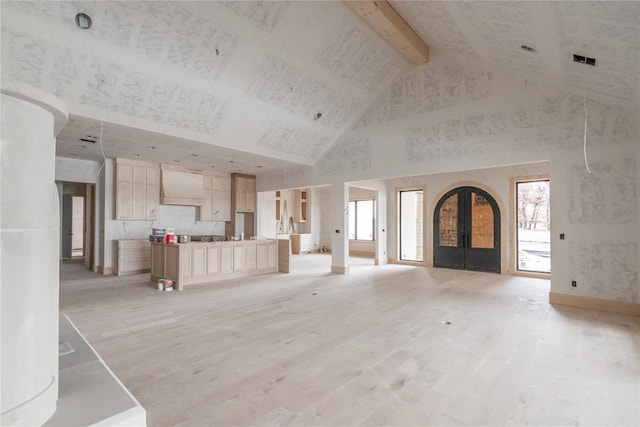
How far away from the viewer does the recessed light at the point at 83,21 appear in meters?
3.79

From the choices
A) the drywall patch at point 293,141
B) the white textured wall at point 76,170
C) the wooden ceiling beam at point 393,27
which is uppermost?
the wooden ceiling beam at point 393,27

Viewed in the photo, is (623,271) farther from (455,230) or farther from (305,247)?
(305,247)

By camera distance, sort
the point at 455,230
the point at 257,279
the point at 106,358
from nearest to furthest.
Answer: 1. the point at 106,358
2. the point at 257,279
3. the point at 455,230

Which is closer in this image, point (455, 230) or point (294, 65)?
point (294, 65)

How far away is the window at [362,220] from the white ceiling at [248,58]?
622 cm

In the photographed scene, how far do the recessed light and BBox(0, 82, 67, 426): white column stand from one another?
3.68m

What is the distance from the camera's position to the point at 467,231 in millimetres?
8828

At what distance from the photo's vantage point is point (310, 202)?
14.7 m

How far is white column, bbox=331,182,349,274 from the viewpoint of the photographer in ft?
27.1

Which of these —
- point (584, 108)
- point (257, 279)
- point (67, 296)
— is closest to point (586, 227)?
point (584, 108)

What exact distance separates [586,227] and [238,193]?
8582 mm

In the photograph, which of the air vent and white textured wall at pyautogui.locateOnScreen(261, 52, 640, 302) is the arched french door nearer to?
white textured wall at pyautogui.locateOnScreen(261, 52, 640, 302)

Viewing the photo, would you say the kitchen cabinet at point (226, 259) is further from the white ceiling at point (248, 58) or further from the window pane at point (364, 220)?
the window pane at point (364, 220)

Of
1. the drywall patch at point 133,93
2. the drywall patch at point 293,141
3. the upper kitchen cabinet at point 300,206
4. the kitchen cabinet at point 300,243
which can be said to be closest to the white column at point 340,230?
the drywall patch at point 293,141
